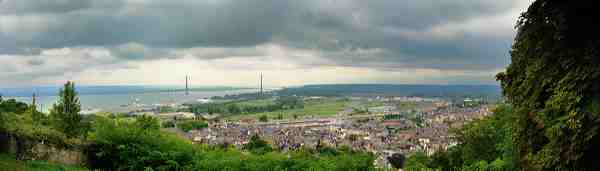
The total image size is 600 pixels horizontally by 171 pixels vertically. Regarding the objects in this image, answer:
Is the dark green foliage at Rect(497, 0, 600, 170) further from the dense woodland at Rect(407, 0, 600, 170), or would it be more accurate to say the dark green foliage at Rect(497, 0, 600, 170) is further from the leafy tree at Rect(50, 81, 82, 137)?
the leafy tree at Rect(50, 81, 82, 137)

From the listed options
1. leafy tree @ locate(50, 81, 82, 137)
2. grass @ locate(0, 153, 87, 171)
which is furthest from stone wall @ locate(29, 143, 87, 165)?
leafy tree @ locate(50, 81, 82, 137)

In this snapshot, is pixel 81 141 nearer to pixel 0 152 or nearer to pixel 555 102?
pixel 0 152

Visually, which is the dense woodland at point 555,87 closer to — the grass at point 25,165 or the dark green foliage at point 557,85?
the dark green foliage at point 557,85

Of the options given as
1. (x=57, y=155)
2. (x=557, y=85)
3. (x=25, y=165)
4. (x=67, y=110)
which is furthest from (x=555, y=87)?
(x=67, y=110)

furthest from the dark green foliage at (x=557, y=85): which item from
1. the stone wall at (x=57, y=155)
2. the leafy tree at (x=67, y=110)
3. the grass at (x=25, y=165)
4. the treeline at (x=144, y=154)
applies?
the leafy tree at (x=67, y=110)

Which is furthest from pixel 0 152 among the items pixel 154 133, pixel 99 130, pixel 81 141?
pixel 154 133

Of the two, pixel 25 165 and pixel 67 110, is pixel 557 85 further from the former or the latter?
pixel 67 110
